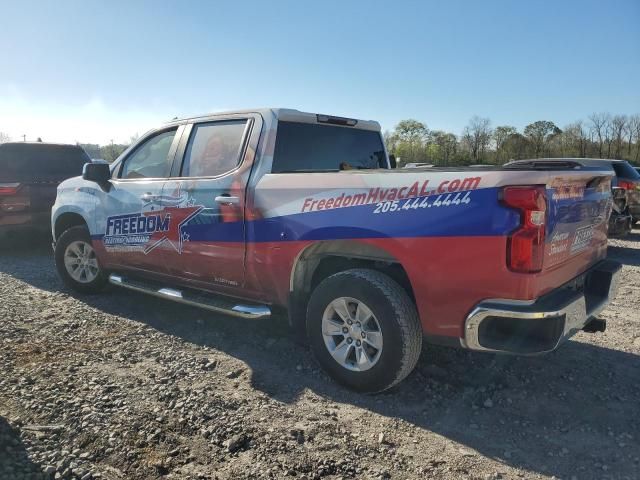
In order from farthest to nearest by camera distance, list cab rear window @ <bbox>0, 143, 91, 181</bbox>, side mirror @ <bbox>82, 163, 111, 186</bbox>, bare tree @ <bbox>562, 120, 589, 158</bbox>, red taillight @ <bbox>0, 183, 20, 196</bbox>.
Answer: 1. bare tree @ <bbox>562, 120, 589, 158</bbox>
2. cab rear window @ <bbox>0, 143, 91, 181</bbox>
3. red taillight @ <bbox>0, 183, 20, 196</bbox>
4. side mirror @ <bbox>82, 163, 111, 186</bbox>

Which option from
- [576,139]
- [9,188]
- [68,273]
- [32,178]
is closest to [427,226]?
[68,273]

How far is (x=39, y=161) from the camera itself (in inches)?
343

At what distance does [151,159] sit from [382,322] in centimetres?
301

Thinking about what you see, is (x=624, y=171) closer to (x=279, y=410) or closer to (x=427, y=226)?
(x=427, y=226)

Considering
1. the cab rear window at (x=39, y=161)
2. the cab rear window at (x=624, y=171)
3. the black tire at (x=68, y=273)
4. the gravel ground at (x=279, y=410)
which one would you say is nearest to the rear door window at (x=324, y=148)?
the gravel ground at (x=279, y=410)

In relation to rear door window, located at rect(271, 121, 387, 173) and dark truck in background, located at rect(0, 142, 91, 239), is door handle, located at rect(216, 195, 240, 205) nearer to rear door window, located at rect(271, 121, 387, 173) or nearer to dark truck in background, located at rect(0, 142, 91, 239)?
rear door window, located at rect(271, 121, 387, 173)

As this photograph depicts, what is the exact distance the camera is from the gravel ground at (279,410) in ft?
8.54

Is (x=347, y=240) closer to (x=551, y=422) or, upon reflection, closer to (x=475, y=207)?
(x=475, y=207)

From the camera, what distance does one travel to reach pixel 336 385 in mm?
3523

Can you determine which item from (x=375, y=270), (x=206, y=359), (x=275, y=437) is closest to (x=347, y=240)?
(x=375, y=270)

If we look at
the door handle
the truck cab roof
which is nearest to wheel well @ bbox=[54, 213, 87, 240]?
the truck cab roof

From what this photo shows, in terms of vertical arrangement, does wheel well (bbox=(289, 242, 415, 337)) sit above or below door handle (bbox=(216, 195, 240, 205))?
below

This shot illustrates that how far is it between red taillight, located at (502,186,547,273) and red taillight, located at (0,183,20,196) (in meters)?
7.70

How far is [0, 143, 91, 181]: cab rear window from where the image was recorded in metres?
8.37
